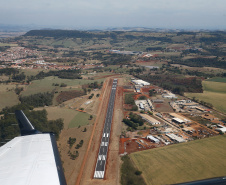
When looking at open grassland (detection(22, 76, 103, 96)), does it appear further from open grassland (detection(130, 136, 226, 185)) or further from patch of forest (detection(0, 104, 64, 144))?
open grassland (detection(130, 136, 226, 185))

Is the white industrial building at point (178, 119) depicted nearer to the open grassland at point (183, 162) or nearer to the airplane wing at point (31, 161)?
the open grassland at point (183, 162)

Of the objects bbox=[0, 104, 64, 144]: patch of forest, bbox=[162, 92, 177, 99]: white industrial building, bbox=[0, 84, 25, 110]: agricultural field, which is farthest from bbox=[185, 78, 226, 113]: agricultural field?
bbox=[0, 84, 25, 110]: agricultural field

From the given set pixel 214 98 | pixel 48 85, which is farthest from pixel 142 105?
pixel 48 85

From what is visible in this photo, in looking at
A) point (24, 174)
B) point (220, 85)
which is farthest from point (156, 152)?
point (220, 85)

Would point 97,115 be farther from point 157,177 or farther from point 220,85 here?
point 220,85

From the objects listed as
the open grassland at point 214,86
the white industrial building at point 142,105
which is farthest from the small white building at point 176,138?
the open grassland at point 214,86
